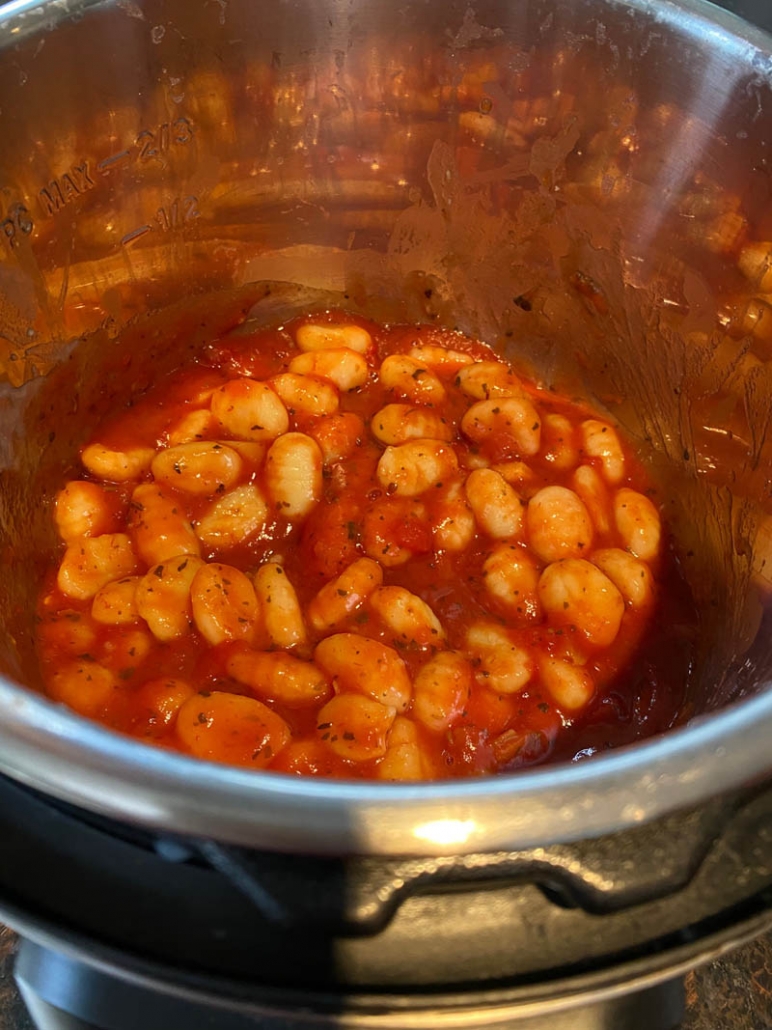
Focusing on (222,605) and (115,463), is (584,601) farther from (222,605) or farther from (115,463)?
(115,463)

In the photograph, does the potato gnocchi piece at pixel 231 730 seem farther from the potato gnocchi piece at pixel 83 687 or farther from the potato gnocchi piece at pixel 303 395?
the potato gnocchi piece at pixel 303 395

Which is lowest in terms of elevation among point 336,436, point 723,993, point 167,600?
point 723,993

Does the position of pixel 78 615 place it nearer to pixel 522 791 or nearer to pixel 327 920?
pixel 327 920

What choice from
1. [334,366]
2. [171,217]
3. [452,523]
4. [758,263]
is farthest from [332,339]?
[758,263]

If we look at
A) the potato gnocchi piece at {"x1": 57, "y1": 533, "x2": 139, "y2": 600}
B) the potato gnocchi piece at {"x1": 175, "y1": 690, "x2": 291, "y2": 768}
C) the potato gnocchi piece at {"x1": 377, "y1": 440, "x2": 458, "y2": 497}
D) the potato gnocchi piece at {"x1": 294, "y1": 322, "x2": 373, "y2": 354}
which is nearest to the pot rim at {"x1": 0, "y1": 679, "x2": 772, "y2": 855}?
the potato gnocchi piece at {"x1": 175, "y1": 690, "x2": 291, "y2": 768}

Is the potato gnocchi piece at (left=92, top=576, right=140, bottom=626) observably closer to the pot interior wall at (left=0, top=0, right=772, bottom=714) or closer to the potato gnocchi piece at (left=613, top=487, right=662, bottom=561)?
the pot interior wall at (left=0, top=0, right=772, bottom=714)

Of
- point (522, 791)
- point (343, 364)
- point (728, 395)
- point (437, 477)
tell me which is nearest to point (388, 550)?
point (437, 477)

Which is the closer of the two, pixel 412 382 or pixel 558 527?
pixel 558 527

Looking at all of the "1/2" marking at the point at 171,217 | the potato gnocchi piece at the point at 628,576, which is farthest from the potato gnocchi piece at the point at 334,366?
the potato gnocchi piece at the point at 628,576
